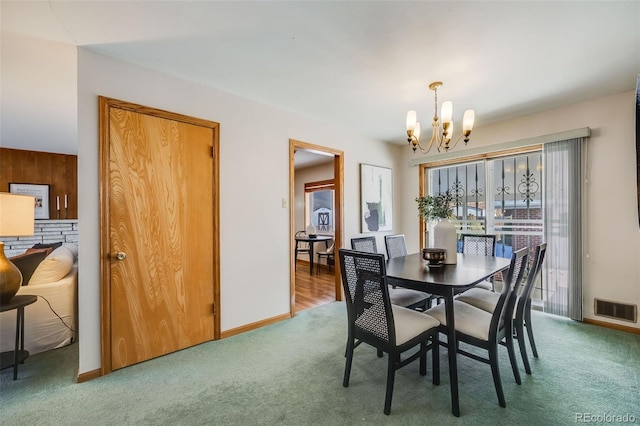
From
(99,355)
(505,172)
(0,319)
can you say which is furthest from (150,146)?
(505,172)

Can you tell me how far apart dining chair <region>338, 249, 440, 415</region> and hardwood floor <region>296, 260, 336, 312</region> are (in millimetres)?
1719

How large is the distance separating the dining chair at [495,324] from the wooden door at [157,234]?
207 cm

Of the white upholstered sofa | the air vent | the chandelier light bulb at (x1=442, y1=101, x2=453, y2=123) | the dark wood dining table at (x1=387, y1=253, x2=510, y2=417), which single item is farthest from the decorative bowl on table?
the white upholstered sofa

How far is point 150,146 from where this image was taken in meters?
2.24

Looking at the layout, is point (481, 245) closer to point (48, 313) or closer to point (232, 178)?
point (232, 178)

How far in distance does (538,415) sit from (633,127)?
2949mm

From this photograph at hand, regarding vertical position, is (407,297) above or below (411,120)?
below

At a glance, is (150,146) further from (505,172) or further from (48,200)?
(48,200)

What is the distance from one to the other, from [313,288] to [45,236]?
4995 mm

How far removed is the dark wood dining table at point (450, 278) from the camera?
1639mm

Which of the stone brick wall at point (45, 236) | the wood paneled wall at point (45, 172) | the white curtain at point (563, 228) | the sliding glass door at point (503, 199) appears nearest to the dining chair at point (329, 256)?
the sliding glass door at point (503, 199)

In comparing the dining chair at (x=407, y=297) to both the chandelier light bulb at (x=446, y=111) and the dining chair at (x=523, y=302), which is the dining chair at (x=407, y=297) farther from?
the chandelier light bulb at (x=446, y=111)

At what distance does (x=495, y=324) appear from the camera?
1.70 m

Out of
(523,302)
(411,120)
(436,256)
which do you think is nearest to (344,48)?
(411,120)
